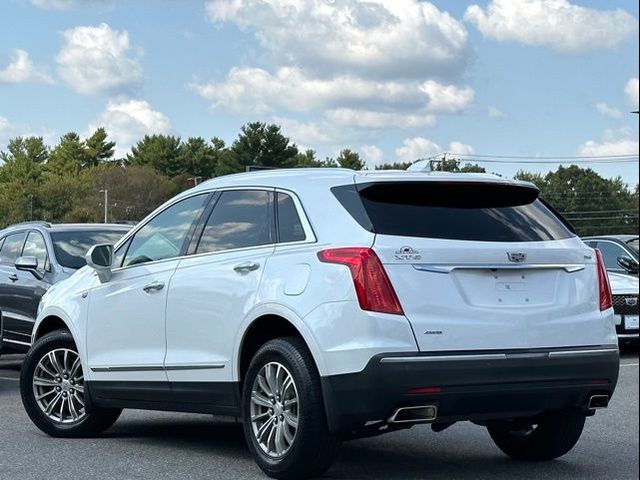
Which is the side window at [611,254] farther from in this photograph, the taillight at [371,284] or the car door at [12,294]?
the taillight at [371,284]

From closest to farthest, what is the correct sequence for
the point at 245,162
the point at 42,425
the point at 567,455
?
the point at 567,455, the point at 42,425, the point at 245,162

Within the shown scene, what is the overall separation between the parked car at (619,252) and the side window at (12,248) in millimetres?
7851

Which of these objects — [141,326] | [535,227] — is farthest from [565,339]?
[141,326]

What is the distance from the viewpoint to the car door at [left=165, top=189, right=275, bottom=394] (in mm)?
6504

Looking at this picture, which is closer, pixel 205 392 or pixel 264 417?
pixel 264 417

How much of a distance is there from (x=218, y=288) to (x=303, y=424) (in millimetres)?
1181

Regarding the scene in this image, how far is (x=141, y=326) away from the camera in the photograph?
24.1ft

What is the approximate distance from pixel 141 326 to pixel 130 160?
402 ft

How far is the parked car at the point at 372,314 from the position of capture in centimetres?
570

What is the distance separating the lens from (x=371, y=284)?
5.70m

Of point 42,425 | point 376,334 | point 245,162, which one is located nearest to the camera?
point 376,334

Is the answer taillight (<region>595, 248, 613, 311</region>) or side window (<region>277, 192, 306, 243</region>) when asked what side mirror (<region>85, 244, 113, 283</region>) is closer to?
side window (<region>277, 192, 306, 243</region>)

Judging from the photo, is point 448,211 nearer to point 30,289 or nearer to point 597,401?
point 597,401

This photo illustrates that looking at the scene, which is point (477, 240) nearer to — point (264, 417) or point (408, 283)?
point (408, 283)
